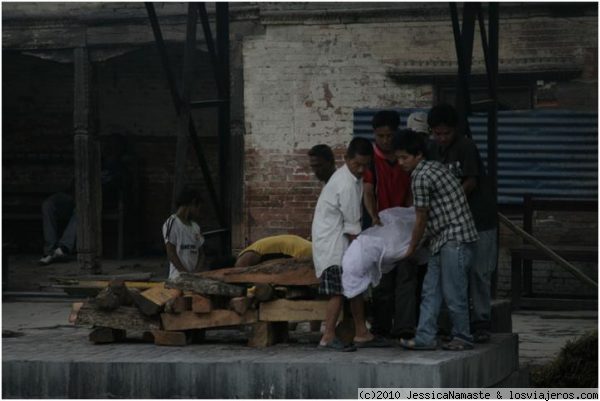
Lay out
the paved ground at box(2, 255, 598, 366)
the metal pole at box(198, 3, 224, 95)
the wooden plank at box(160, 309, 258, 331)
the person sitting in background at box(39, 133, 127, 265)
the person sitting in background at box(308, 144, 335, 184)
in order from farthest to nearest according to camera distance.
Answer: the person sitting in background at box(39, 133, 127, 265) < the metal pole at box(198, 3, 224, 95) < the paved ground at box(2, 255, 598, 366) < the person sitting in background at box(308, 144, 335, 184) < the wooden plank at box(160, 309, 258, 331)

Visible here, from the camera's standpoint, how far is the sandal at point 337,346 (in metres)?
9.61

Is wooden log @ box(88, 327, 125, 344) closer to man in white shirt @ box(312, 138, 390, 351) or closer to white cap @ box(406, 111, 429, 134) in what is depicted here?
man in white shirt @ box(312, 138, 390, 351)

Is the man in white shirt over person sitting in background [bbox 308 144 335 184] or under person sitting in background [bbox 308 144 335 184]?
under

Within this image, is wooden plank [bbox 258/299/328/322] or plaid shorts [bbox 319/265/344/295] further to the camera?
wooden plank [bbox 258/299/328/322]

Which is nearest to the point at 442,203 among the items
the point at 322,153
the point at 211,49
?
the point at 322,153

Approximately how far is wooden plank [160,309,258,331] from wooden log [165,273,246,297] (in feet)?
0.45

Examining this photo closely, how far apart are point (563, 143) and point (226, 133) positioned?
5.03m

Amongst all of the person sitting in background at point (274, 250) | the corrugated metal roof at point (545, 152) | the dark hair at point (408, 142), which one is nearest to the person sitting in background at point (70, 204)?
the corrugated metal roof at point (545, 152)

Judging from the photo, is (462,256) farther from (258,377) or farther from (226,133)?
(226,133)

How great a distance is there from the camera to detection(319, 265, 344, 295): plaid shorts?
9680 mm

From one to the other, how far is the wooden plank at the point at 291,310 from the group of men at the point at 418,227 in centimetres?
16

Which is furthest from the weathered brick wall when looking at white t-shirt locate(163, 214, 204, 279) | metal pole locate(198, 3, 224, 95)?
white t-shirt locate(163, 214, 204, 279)

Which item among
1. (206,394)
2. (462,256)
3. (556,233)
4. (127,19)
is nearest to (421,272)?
(462,256)

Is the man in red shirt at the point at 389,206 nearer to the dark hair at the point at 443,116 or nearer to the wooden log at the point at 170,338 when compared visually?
the dark hair at the point at 443,116
